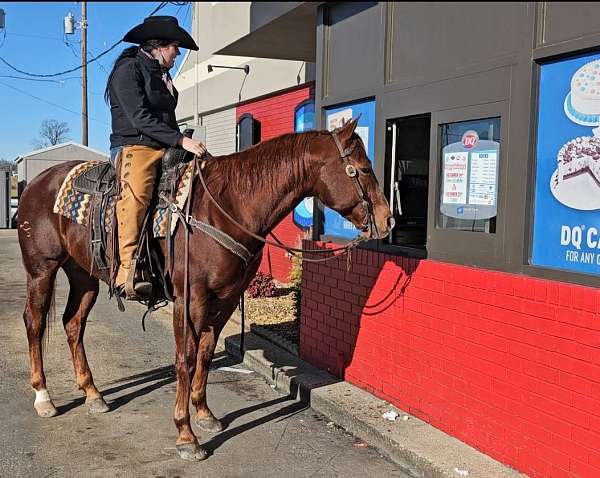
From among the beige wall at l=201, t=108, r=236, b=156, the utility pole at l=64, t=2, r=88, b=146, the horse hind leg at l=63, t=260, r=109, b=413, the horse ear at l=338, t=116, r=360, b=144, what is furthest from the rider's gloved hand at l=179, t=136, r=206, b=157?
the utility pole at l=64, t=2, r=88, b=146

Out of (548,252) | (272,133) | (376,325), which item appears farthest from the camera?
(272,133)

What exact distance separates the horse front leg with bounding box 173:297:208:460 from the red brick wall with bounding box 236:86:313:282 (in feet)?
19.5

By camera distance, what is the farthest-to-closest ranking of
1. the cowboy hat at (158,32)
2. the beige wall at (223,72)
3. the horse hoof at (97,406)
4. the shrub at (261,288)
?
the shrub at (261,288) → the beige wall at (223,72) → the horse hoof at (97,406) → the cowboy hat at (158,32)

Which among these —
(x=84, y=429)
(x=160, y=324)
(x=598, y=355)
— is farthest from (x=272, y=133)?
(x=598, y=355)

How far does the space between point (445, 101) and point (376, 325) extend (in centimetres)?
183

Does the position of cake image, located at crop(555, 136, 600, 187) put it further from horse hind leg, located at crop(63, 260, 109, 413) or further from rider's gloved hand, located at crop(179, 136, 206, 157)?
horse hind leg, located at crop(63, 260, 109, 413)

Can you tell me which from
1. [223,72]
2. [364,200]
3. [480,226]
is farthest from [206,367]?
[223,72]

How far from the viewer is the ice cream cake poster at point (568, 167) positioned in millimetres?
3193

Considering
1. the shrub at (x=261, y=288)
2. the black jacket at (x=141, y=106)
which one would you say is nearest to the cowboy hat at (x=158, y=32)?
the black jacket at (x=141, y=106)

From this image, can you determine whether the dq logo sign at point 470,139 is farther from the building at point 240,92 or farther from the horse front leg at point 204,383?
the building at point 240,92

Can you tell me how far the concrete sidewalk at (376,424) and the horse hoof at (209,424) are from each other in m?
0.89

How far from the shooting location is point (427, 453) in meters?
3.87

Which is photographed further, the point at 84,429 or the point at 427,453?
the point at 84,429

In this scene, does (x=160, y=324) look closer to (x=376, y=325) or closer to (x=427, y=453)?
(x=376, y=325)
